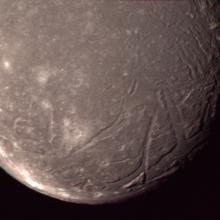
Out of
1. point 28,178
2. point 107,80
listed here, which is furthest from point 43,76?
point 28,178

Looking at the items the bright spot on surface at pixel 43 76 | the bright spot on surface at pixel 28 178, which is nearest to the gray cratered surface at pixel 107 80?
the bright spot on surface at pixel 43 76

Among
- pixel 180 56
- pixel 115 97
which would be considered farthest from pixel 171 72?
pixel 115 97

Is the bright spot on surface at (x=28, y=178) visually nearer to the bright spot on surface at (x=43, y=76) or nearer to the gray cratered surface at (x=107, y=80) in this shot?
the gray cratered surface at (x=107, y=80)

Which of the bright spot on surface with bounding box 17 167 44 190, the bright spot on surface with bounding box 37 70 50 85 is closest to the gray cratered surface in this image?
the bright spot on surface with bounding box 37 70 50 85

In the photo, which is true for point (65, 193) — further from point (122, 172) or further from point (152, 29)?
point (152, 29)

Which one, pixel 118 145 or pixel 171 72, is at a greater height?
pixel 171 72

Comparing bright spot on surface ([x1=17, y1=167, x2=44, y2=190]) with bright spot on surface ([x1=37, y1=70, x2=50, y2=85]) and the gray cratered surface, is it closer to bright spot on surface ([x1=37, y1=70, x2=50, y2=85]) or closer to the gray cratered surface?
the gray cratered surface

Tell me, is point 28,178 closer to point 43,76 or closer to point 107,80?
point 43,76

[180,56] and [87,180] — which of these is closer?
[180,56]
